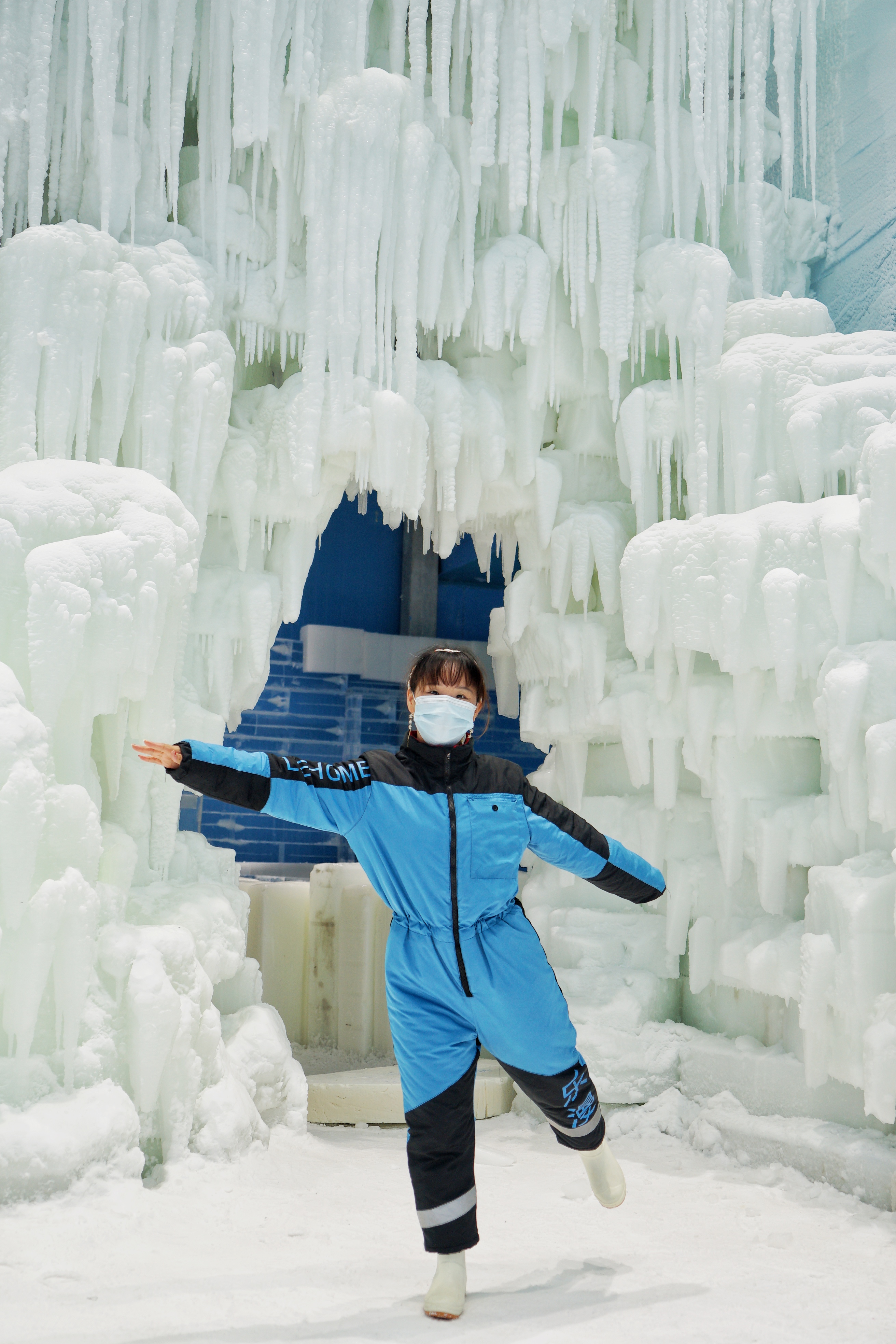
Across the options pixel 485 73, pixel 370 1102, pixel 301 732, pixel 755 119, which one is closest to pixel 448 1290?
pixel 370 1102

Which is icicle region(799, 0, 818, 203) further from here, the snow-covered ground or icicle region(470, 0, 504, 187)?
the snow-covered ground

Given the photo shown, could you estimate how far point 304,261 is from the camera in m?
5.80

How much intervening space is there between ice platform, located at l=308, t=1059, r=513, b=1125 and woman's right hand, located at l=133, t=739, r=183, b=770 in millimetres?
3858

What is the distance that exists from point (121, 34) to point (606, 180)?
2.45m

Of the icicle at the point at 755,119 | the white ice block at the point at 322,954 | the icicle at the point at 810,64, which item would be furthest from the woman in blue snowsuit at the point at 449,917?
the white ice block at the point at 322,954

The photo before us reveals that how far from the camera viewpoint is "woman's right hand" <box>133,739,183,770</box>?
2408 millimetres

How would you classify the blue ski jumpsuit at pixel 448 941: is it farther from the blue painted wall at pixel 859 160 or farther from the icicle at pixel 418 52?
the blue painted wall at pixel 859 160

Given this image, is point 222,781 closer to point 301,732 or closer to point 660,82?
point 660,82

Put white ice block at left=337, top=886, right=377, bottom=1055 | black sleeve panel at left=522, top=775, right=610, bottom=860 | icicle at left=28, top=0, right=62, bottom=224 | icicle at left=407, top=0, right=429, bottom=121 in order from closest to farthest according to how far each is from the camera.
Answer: black sleeve panel at left=522, top=775, right=610, bottom=860, icicle at left=28, top=0, right=62, bottom=224, icicle at left=407, top=0, right=429, bottom=121, white ice block at left=337, top=886, right=377, bottom=1055

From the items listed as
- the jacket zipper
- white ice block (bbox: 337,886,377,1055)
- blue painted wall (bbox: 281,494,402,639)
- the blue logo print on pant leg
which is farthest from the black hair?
blue painted wall (bbox: 281,494,402,639)

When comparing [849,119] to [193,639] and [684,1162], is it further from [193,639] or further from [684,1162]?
[684,1162]

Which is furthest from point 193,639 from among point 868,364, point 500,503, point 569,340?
point 868,364

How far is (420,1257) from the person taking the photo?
3406 mm

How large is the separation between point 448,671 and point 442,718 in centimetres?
11
